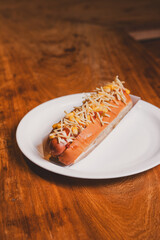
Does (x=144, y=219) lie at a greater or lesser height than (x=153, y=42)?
greater

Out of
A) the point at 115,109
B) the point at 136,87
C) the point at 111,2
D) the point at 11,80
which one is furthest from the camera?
the point at 111,2

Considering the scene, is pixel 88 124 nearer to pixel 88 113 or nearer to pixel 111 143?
pixel 88 113

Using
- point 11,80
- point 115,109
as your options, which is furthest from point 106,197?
point 11,80

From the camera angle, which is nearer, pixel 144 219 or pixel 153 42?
pixel 144 219

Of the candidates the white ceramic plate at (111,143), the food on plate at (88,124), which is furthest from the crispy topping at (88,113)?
the white ceramic plate at (111,143)

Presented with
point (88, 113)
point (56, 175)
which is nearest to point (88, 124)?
point (88, 113)

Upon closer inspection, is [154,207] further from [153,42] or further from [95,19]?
[95,19]

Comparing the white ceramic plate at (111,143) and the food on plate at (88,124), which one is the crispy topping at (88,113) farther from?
the white ceramic plate at (111,143)
